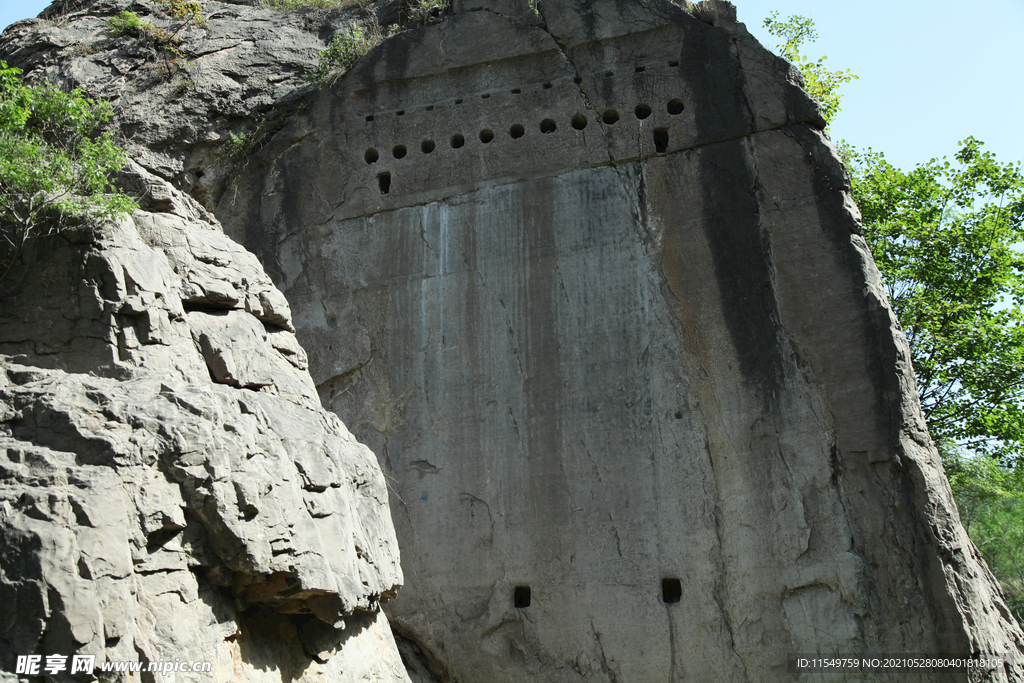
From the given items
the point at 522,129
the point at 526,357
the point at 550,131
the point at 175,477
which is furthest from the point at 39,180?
the point at 550,131

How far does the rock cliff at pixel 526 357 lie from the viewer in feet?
17.1

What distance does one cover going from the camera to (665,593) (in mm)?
7227

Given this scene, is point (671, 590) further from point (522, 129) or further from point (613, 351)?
point (522, 129)

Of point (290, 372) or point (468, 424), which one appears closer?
point (290, 372)

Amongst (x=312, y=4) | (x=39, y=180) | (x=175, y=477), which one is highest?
(x=312, y=4)

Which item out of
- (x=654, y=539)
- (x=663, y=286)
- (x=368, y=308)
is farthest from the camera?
(x=368, y=308)

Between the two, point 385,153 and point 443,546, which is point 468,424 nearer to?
point 443,546

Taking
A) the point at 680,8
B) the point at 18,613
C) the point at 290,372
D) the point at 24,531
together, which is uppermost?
the point at 680,8

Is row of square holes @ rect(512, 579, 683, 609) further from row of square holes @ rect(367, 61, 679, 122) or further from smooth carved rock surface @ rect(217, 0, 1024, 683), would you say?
row of square holes @ rect(367, 61, 679, 122)

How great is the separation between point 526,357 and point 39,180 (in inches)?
161

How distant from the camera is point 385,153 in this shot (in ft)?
29.3

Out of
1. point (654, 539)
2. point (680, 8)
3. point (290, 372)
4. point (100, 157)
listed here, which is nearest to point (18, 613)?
point (290, 372)

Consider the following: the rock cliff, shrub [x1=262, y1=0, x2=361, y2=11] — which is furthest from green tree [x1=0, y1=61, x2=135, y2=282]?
shrub [x1=262, y1=0, x2=361, y2=11]

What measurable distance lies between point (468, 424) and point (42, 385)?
12.8ft
